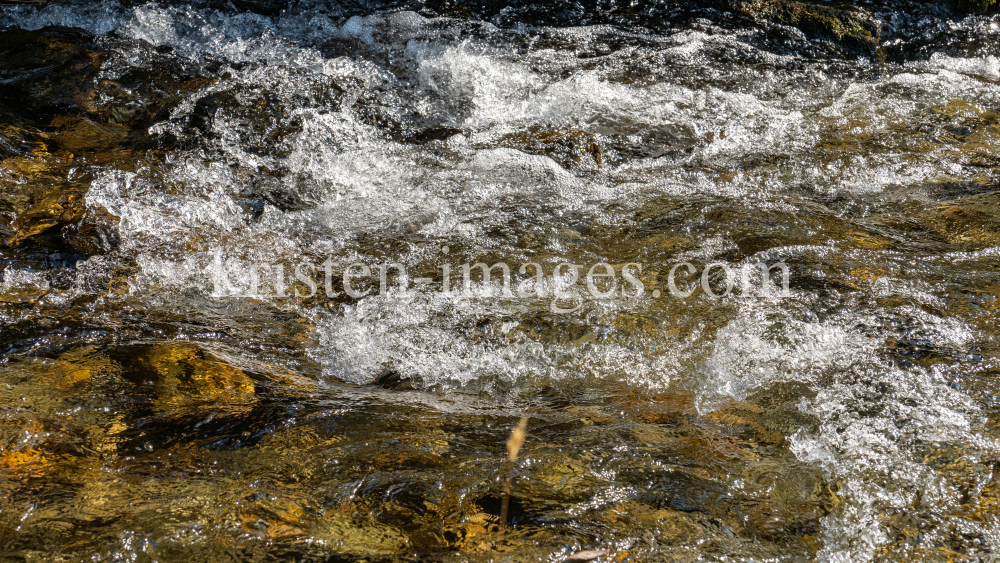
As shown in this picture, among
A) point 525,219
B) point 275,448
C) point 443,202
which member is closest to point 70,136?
point 443,202

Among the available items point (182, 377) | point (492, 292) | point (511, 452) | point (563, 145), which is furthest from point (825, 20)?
point (182, 377)

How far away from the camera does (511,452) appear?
200 cm

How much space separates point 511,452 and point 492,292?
103 centimetres

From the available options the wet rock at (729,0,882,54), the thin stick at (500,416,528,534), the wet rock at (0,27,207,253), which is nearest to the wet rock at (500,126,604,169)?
the thin stick at (500,416,528,534)

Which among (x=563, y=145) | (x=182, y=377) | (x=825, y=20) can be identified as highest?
(x=825, y=20)

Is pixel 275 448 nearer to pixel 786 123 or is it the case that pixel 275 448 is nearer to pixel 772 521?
pixel 772 521

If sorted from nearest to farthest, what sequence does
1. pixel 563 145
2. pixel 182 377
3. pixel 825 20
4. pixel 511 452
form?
pixel 511 452
pixel 182 377
pixel 563 145
pixel 825 20

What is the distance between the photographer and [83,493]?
5.46ft

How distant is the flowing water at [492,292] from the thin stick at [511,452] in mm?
25

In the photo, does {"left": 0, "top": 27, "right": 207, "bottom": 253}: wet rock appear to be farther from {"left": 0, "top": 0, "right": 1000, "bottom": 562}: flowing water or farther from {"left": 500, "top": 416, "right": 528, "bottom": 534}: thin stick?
{"left": 500, "top": 416, "right": 528, "bottom": 534}: thin stick

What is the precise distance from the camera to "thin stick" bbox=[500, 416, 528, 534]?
5.69 ft

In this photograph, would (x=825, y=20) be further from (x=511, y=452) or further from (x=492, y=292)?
(x=511, y=452)

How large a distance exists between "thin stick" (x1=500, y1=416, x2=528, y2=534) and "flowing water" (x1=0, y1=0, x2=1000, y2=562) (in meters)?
0.03

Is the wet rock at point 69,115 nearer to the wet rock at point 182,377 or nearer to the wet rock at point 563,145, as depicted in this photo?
the wet rock at point 182,377
